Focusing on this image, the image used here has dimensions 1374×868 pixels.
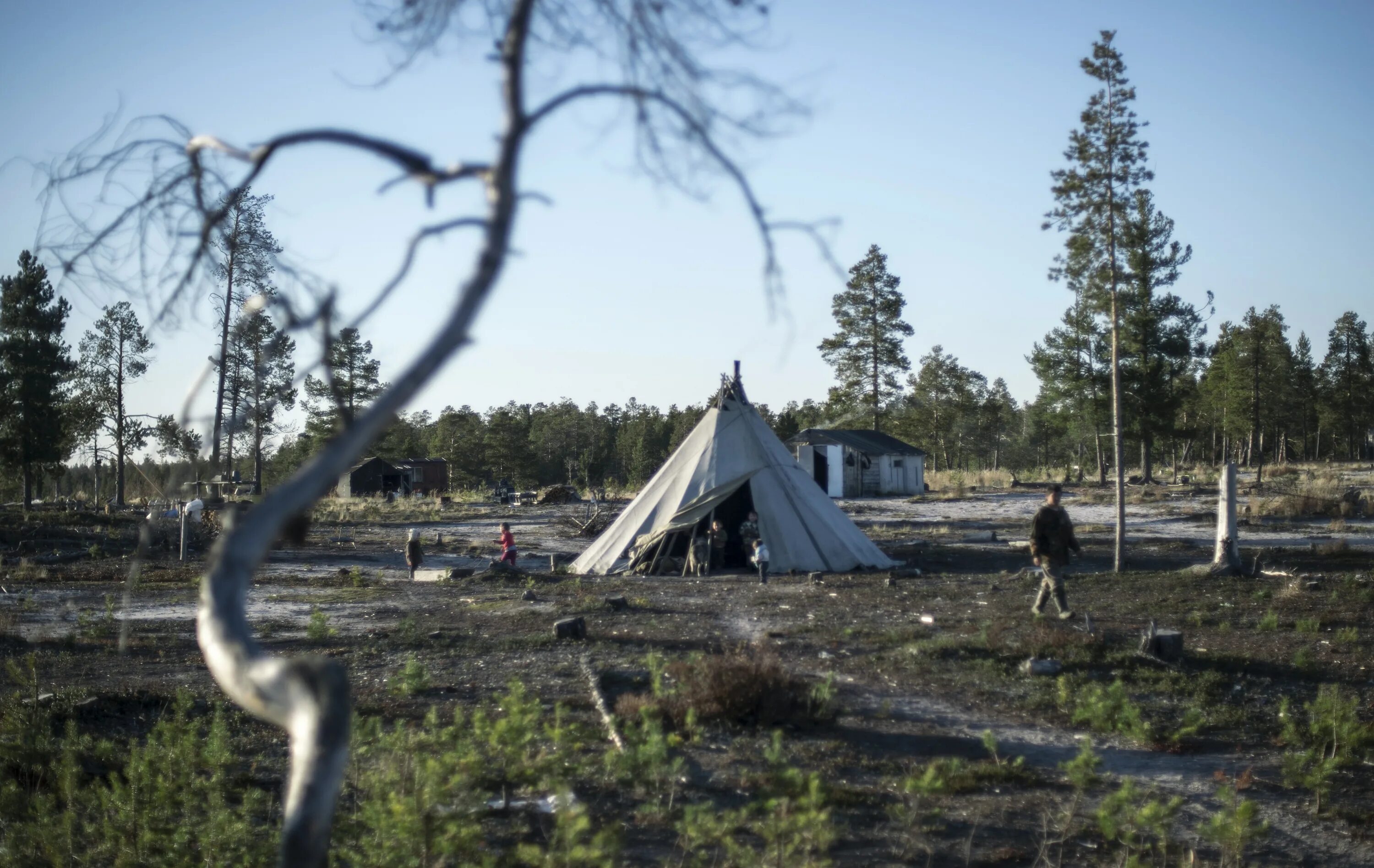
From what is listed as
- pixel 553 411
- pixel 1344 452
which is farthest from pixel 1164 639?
pixel 553 411

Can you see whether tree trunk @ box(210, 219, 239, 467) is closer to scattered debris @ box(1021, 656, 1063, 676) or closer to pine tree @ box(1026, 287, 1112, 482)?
scattered debris @ box(1021, 656, 1063, 676)

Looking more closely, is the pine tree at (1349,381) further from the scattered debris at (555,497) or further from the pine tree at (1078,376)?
the scattered debris at (555,497)

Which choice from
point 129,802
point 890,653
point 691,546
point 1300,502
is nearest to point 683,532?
point 691,546

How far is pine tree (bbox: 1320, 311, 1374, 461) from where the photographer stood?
225 feet

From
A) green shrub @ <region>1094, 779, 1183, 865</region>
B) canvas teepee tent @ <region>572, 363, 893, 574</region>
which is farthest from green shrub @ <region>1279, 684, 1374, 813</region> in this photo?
canvas teepee tent @ <region>572, 363, 893, 574</region>

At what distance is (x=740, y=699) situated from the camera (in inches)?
315

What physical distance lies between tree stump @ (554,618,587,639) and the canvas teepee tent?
23.0ft

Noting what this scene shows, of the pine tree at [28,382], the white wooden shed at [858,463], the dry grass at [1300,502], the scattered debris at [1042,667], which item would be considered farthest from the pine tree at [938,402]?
the scattered debris at [1042,667]

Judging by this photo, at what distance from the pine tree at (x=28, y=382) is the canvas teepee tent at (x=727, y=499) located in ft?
85.6

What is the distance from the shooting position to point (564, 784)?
4965 millimetres

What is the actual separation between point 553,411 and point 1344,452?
77194 mm

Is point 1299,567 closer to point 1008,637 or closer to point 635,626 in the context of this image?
point 1008,637

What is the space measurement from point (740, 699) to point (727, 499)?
12412mm

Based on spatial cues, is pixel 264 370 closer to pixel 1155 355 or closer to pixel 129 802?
pixel 129 802
